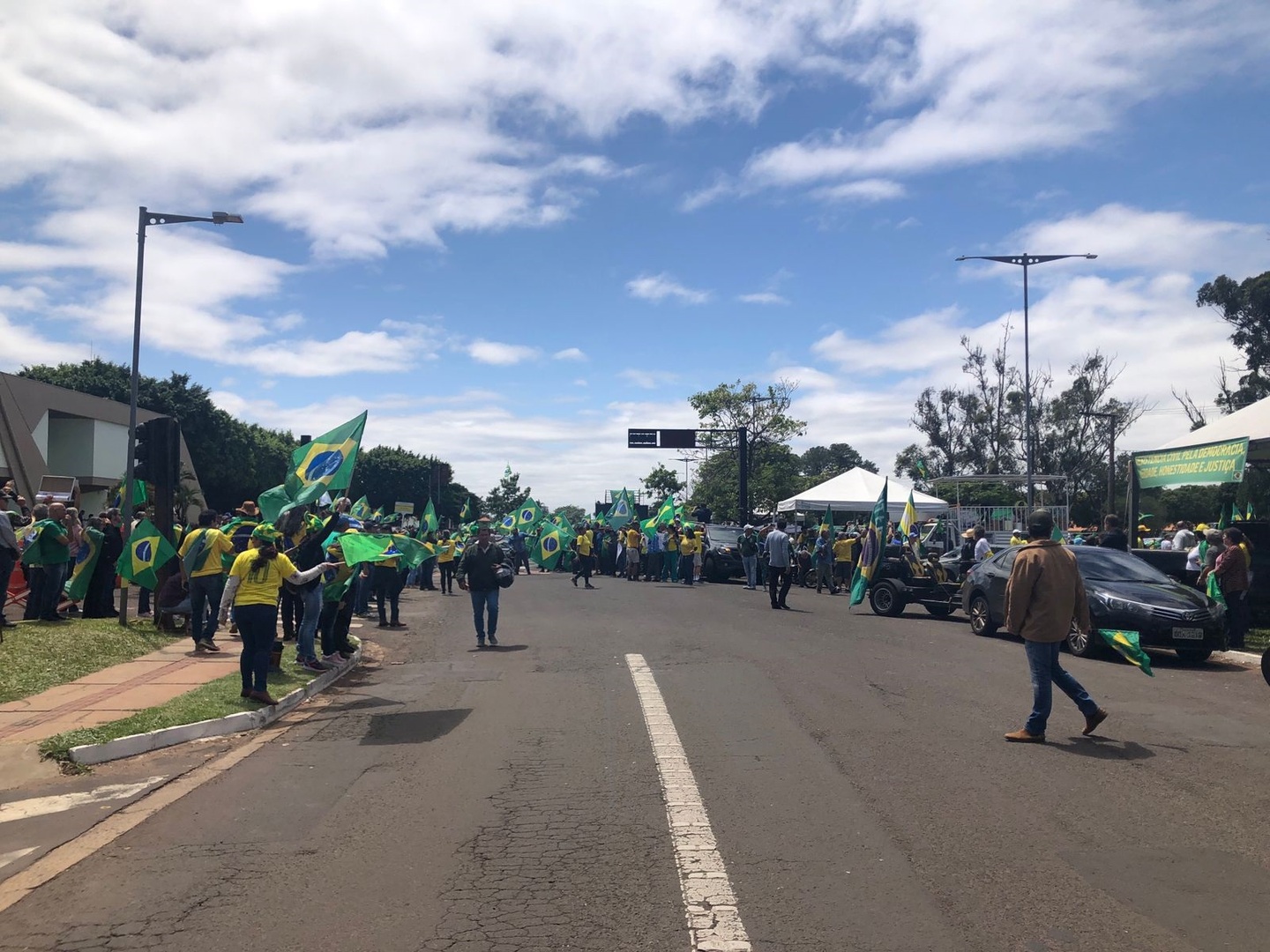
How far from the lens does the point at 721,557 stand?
31688 mm

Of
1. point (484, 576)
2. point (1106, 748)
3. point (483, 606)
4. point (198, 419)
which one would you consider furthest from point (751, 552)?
point (198, 419)

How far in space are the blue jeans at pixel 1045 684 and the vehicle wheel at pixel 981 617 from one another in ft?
26.0

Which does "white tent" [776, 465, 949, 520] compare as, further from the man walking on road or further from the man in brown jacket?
the man in brown jacket

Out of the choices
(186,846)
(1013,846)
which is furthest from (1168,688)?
(186,846)

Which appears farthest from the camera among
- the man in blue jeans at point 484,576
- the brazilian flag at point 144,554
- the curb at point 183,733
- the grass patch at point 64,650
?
the man in blue jeans at point 484,576

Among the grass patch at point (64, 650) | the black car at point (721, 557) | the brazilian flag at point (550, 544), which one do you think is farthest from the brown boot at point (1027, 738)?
the brazilian flag at point (550, 544)

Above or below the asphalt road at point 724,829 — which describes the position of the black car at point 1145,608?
above

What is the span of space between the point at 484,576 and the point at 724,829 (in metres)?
9.22

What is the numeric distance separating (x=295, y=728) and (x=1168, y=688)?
28.8 ft

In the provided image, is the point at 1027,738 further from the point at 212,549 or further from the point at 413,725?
the point at 212,549

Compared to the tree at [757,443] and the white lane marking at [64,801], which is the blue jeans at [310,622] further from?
the tree at [757,443]

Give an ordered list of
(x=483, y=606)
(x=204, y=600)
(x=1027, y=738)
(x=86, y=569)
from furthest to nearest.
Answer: (x=86, y=569)
(x=483, y=606)
(x=204, y=600)
(x=1027, y=738)

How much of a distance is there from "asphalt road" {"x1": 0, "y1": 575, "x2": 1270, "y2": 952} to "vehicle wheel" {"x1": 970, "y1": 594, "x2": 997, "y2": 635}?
4.82 metres

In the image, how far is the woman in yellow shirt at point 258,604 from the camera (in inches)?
377
